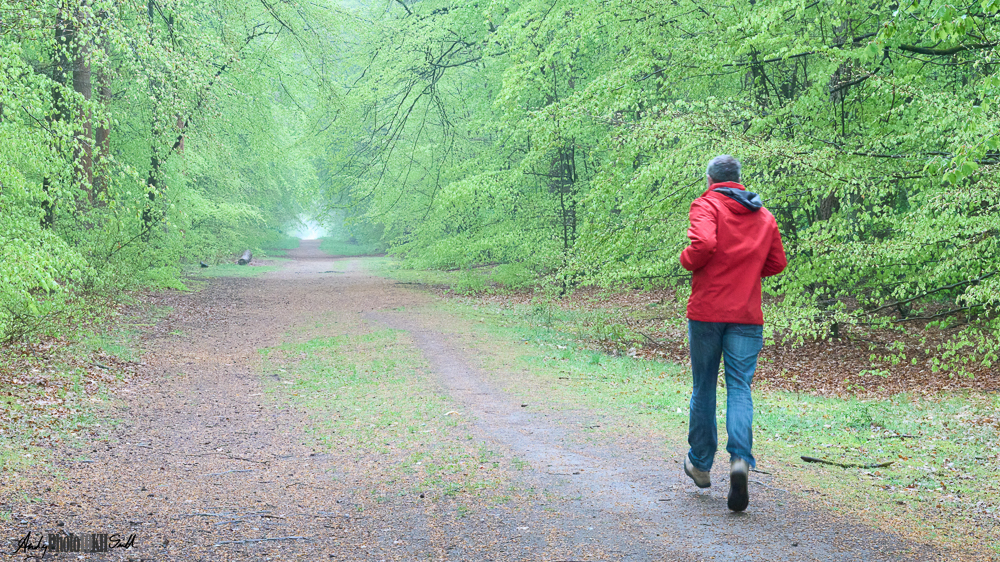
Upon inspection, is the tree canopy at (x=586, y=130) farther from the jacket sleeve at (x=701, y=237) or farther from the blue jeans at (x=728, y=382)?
the blue jeans at (x=728, y=382)

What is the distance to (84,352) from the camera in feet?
31.2

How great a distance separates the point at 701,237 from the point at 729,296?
38 cm

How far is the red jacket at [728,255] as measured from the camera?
412cm

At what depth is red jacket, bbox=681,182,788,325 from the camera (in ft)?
13.5

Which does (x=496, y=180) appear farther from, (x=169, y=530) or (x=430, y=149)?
(x=169, y=530)

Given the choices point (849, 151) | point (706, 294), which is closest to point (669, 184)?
point (849, 151)

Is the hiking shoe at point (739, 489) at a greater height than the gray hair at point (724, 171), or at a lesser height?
lesser

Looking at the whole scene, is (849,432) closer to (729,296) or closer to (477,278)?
(729,296)

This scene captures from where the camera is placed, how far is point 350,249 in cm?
5281

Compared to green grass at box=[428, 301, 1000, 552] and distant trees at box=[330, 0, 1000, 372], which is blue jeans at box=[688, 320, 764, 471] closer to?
green grass at box=[428, 301, 1000, 552]

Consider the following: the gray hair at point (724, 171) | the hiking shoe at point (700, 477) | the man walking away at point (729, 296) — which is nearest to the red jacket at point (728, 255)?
the man walking away at point (729, 296)

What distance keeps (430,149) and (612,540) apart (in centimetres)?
1908

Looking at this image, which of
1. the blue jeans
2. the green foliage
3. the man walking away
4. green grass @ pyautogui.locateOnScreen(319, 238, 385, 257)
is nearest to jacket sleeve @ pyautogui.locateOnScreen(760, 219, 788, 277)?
the man walking away

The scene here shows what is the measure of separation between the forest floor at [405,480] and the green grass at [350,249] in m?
39.8
